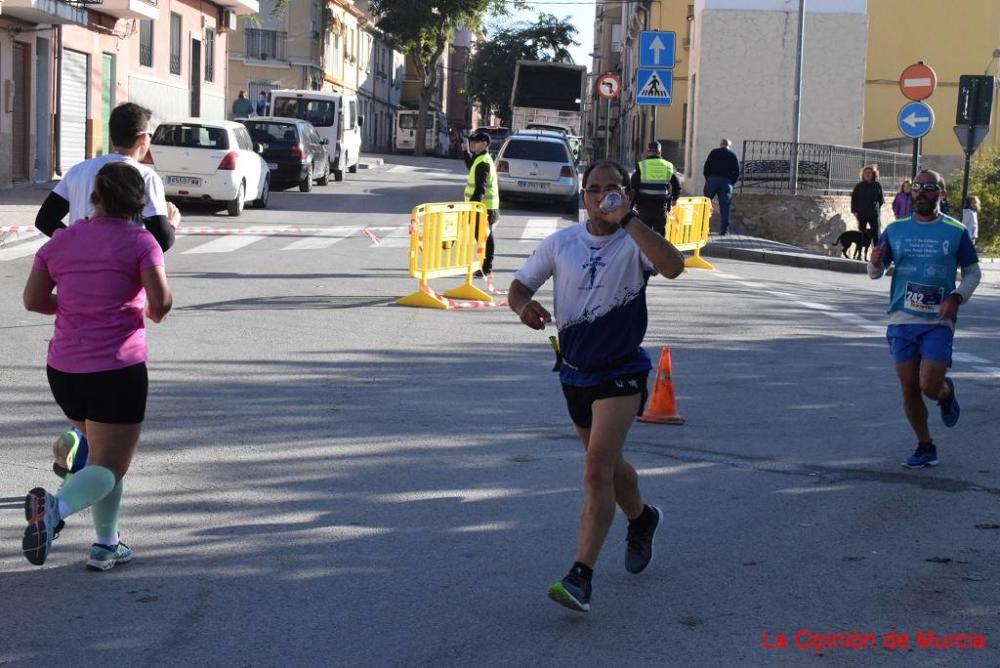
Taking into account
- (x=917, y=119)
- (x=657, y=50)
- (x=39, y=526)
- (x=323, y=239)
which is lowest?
(x=39, y=526)

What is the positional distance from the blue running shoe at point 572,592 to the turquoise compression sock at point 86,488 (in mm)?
1680

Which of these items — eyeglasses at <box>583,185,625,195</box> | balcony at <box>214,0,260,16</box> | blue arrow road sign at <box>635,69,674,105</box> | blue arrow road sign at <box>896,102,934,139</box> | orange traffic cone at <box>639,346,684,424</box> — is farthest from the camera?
A: balcony at <box>214,0,260,16</box>

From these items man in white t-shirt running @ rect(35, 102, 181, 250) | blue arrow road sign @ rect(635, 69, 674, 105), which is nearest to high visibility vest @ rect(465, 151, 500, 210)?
blue arrow road sign @ rect(635, 69, 674, 105)

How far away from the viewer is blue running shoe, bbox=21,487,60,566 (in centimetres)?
491

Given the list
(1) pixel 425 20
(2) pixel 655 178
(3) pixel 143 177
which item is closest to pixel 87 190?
(3) pixel 143 177

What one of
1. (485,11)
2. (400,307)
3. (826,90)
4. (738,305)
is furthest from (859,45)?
(485,11)

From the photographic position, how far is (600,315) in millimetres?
5297

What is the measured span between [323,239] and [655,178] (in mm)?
5133

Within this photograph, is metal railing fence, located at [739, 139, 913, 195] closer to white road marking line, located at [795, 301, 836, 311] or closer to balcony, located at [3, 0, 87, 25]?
white road marking line, located at [795, 301, 836, 311]

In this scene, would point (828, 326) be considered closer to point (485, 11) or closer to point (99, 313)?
point (99, 313)

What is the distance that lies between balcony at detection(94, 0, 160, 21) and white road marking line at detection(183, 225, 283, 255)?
469 inches

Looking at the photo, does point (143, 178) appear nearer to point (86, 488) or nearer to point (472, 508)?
point (86, 488)

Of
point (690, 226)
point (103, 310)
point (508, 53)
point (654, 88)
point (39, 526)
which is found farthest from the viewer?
point (508, 53)

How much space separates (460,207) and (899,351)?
7748 millimetres
